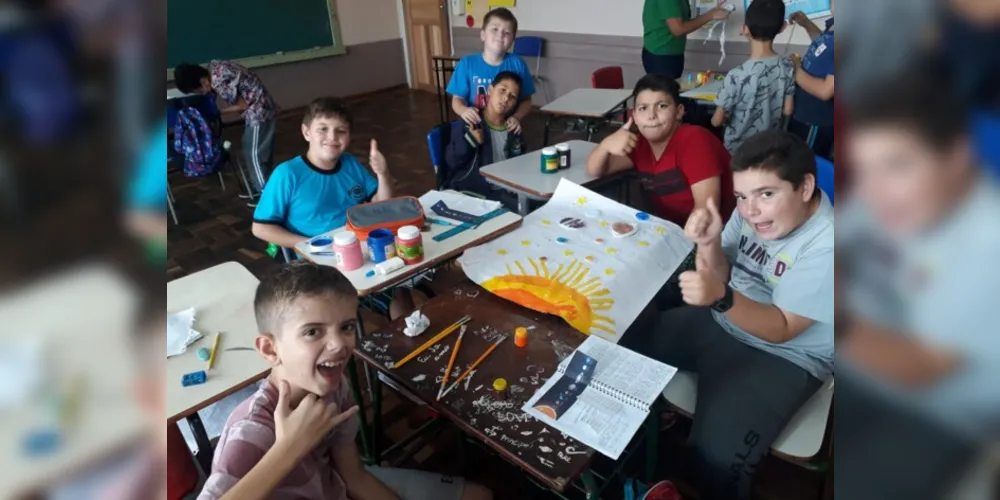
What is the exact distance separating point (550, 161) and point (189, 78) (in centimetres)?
274

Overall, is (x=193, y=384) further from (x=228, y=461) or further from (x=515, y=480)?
(x=515, y=480)

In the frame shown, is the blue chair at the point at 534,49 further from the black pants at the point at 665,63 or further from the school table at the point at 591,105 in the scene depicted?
the school table at the point at 591,105

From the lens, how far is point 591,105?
4.03 metres

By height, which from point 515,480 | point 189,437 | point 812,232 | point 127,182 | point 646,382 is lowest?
point 515,480

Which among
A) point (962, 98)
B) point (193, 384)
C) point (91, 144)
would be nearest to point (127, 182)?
point (91, 144)

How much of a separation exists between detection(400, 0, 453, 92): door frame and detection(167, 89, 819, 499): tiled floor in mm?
303

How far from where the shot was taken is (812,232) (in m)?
1.38

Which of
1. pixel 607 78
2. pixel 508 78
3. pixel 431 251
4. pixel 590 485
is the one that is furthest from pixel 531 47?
pixel 590 485

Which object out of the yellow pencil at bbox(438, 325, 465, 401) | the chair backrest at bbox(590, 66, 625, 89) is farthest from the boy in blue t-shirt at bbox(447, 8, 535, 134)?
the yellow pencil at bbox(438, 325, 465, 401)

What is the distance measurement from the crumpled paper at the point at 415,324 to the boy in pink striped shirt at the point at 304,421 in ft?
0.69

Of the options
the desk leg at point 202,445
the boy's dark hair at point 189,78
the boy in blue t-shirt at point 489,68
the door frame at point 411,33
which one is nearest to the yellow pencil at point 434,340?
the desk leg at point 202,445

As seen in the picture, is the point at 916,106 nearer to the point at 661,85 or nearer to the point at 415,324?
the point at 415,324

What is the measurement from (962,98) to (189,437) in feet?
5.33

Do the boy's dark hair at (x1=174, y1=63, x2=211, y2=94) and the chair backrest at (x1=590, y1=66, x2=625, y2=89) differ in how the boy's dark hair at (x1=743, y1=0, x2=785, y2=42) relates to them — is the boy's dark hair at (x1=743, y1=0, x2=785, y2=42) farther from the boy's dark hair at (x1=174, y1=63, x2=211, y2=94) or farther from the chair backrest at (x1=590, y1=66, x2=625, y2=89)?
the boy's dark hair at (x1=174, y1=63, x2=211, y2=94)
